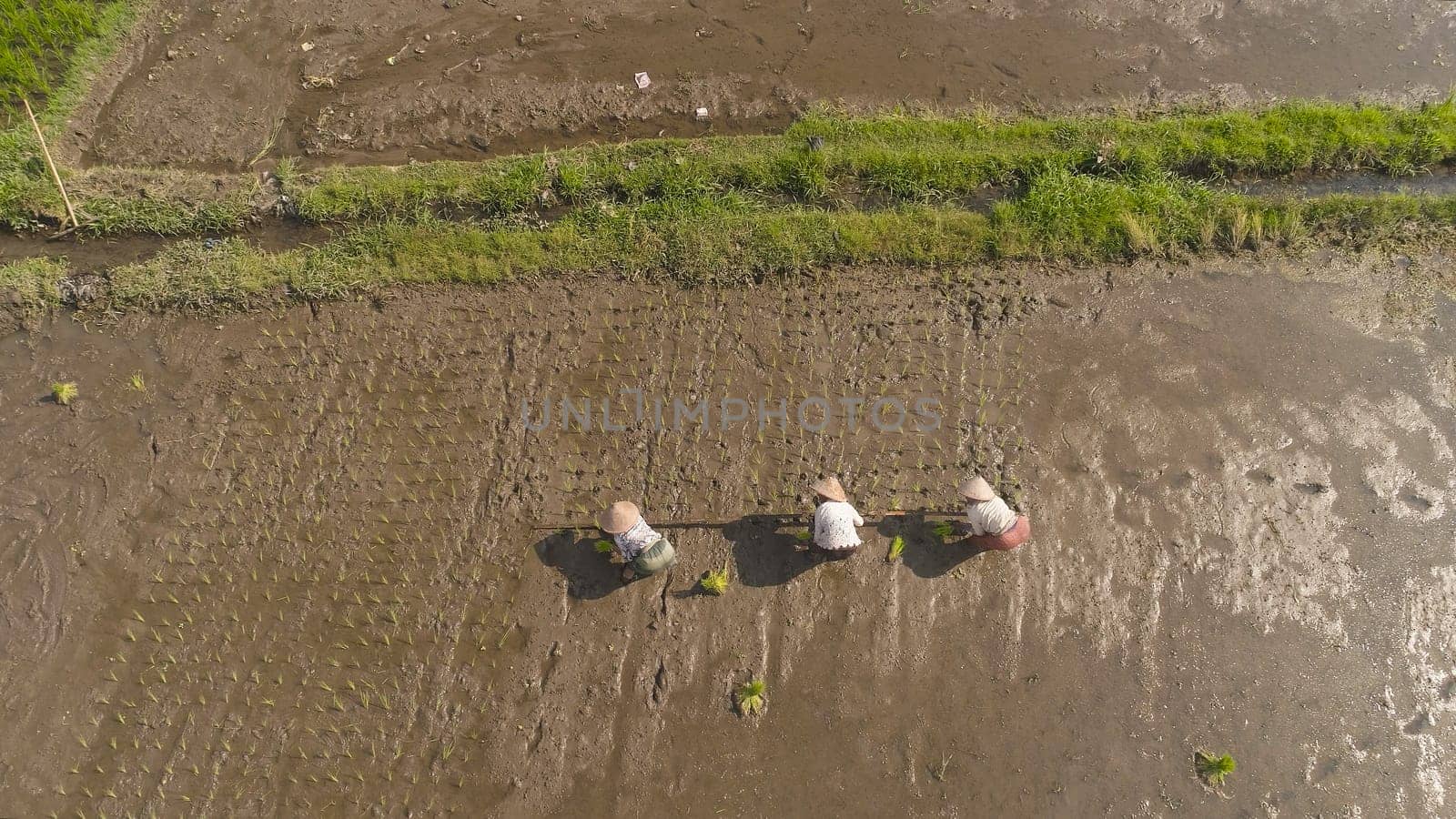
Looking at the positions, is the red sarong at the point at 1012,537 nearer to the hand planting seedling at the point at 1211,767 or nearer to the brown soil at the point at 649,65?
the hand planting seedling at the point at 1211,767

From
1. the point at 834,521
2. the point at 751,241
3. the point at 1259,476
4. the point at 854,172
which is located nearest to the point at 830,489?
the point at 834,521

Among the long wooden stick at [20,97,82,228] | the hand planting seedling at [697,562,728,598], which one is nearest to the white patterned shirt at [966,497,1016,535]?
the hand planting seedling at [697,562,728,598]

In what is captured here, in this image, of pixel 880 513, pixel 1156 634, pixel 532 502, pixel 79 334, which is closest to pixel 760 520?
pixel 880 513

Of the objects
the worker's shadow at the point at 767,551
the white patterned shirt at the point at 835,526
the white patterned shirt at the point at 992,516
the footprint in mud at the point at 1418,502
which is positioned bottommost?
the worker's shadow at the point at 767,551

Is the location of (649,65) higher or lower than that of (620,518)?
higher

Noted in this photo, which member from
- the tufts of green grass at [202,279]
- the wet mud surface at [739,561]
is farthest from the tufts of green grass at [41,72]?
the wet mud surface at [739,561]

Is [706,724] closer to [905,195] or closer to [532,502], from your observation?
[532,502]

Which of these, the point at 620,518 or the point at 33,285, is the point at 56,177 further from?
the point at 620,518

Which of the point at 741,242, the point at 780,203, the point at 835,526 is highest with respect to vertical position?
the point at 780,203
